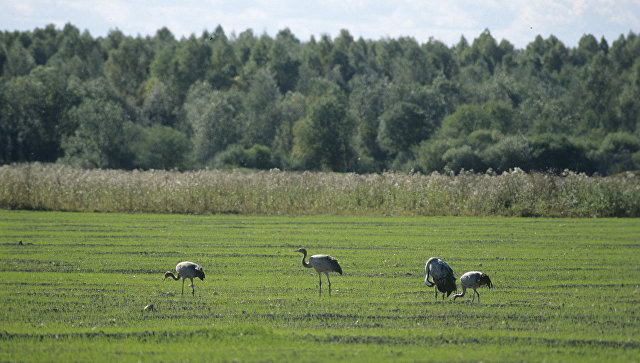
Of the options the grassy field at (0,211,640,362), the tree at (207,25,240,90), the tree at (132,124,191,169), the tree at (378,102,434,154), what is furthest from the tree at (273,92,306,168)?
the grassy field at (0,211,640,362)

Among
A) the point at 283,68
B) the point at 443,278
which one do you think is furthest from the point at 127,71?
the point at 443,278

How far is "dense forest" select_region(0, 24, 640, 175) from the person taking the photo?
99562 millimetres

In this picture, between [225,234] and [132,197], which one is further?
[132,197]

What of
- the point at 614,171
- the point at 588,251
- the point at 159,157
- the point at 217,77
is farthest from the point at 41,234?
the point at 217,77

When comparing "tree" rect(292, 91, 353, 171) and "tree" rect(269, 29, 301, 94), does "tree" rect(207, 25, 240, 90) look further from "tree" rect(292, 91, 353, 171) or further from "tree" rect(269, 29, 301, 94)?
"tree" rect(292, 91, 353, 171)

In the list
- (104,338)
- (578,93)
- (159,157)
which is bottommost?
(104,338)

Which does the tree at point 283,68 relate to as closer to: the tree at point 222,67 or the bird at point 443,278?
the tree at point 222,67

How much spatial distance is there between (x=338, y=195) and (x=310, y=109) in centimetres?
7585

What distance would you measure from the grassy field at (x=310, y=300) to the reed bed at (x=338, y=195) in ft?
37.5

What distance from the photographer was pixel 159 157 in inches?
3964

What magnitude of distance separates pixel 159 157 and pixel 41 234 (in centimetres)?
7551

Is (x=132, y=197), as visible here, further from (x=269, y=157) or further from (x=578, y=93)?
(x=578, y=93)

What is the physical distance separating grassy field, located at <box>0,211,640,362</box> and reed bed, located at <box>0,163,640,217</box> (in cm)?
1142

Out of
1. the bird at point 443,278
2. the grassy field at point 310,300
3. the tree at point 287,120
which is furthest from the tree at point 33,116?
the bird at point 443,278
